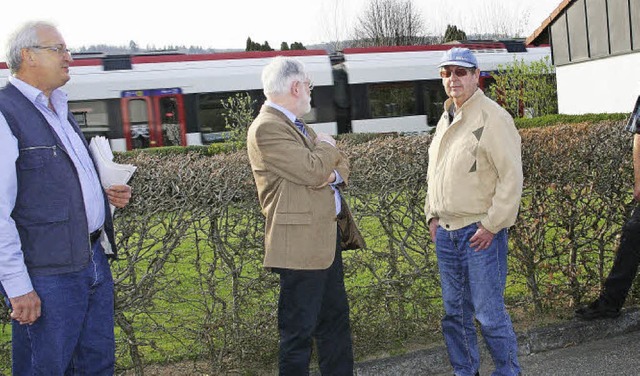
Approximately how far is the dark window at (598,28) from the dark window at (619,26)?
29 centimetres

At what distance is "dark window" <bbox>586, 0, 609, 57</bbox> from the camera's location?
2255 centimetres

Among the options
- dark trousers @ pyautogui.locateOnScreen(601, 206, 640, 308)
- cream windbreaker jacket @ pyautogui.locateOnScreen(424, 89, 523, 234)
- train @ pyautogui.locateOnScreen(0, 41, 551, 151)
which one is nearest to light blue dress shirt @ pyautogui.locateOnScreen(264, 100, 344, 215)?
cream windbreaker jacket @ pyautogui.locateOnScreen(424, 89, 523, 234)

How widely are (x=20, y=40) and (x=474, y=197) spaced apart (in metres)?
2.28

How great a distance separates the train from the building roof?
681 centimetres

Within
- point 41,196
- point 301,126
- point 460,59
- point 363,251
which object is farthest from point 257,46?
point 41,196

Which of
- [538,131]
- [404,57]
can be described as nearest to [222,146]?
[404,57]

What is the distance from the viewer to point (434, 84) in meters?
20.5

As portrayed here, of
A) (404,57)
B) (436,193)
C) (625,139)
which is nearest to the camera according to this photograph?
(436,193)

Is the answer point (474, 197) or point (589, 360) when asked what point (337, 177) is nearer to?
point (474, 197)

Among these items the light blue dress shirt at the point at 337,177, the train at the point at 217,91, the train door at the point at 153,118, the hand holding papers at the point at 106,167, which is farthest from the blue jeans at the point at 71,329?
the train door at the point at 153,118

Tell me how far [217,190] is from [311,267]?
95cm

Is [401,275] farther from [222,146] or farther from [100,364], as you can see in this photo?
[222,146]

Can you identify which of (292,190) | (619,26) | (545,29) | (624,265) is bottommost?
(624,265)

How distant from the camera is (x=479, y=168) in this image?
139 inches
